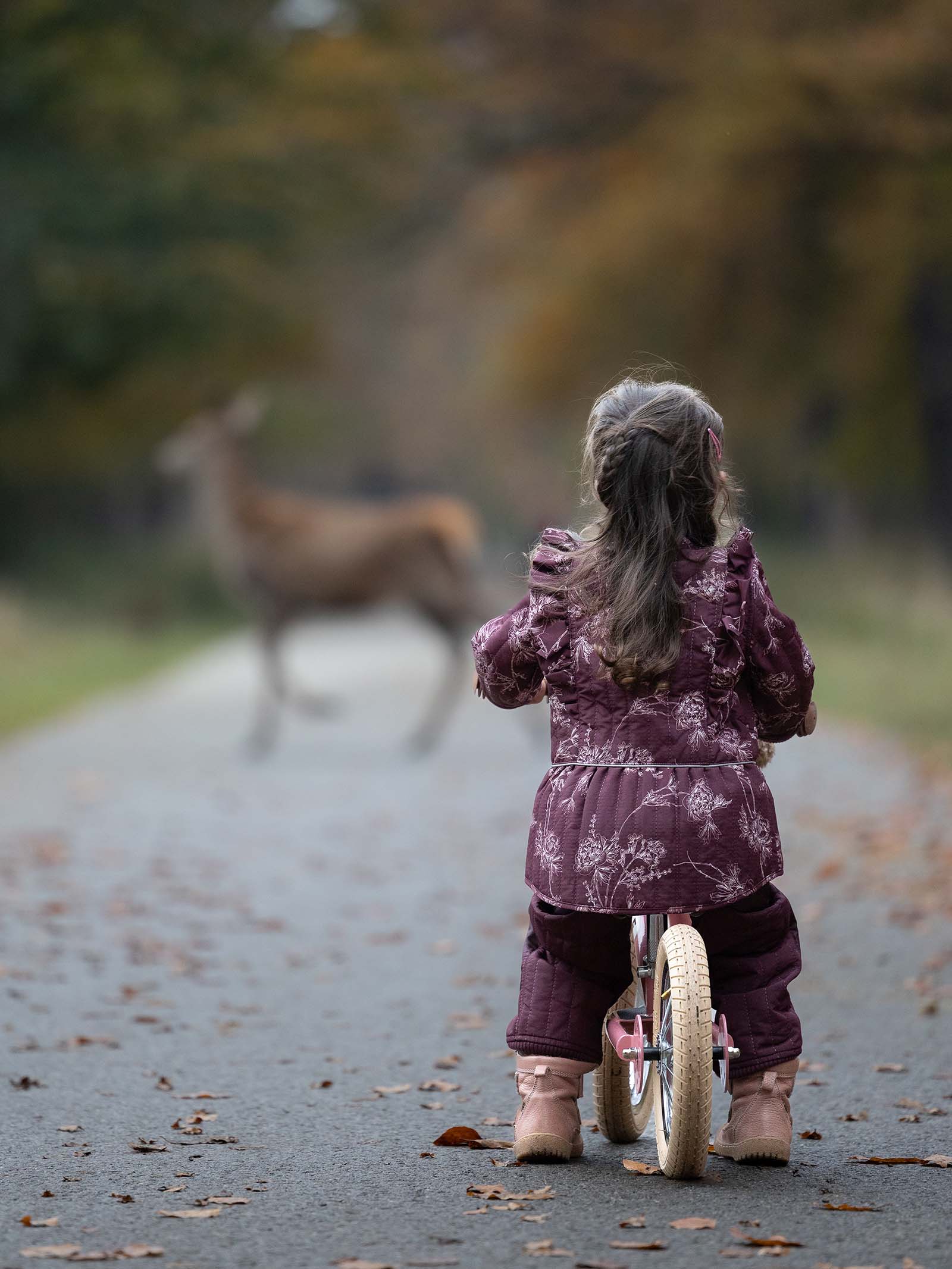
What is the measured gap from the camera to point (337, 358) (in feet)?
128

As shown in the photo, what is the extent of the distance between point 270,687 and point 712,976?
10463mm

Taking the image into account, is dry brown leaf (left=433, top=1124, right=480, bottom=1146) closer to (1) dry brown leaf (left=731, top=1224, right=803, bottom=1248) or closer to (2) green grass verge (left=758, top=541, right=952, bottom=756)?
(1) dry brown leaf (left=731, top=1224, right=803, bottom=1248)

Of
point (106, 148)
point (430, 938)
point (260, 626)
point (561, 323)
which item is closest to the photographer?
point (430, 938)

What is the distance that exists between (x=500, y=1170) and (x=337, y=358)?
35414mm

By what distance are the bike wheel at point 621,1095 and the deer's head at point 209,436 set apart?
1154 cm

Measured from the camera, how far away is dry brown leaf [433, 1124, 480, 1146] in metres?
4.64

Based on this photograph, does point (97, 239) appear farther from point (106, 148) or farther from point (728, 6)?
point (728, 6)

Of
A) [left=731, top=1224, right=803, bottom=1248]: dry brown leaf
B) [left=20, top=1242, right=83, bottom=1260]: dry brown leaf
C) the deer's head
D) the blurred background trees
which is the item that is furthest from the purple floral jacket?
the blurred background trees

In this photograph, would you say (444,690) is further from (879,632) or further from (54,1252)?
(54,1252)

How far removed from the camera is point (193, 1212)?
4.01m

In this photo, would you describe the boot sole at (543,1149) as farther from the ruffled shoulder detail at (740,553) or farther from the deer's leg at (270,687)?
the deer's leg at (270,687)

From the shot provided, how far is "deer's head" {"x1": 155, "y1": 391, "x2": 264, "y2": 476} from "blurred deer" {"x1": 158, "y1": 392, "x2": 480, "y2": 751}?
0.04 feet

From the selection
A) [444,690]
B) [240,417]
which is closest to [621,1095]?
[444,690]

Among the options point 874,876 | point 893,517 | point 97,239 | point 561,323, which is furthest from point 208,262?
point 874,876
